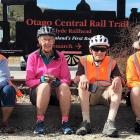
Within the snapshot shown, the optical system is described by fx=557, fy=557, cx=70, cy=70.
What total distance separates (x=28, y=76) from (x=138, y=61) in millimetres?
1415

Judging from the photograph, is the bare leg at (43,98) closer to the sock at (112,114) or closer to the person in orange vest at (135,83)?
the sock at (112,114)

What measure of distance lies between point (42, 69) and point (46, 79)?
0.24 metres

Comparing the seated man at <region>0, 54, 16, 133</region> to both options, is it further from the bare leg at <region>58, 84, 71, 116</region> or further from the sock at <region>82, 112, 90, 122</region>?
the sock at <region>82, 112, 90, 122</region>

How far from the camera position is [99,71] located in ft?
23.4

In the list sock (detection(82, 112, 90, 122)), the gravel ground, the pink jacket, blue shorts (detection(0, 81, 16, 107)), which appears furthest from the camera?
the gravel ground

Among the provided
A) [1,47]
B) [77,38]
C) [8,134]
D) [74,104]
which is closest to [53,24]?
[77,38]

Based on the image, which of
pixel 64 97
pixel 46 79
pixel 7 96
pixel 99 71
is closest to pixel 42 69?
pixel 46 79

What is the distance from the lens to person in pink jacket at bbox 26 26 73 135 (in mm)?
6828

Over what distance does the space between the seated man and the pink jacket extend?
288mm

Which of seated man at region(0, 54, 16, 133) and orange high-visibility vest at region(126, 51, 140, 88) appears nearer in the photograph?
seated man at region(0, 54, 16, 133)

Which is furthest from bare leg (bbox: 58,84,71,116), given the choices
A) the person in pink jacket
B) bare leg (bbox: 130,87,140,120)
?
bare leg (bbox: 130,87,140,120)

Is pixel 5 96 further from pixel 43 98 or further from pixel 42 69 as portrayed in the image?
pixel 42 69

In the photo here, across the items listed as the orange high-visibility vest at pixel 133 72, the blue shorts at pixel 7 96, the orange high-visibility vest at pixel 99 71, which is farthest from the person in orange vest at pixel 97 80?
the blue shorts at pixel 7 96

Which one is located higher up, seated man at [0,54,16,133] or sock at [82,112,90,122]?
seated man at [0,54,16,133]
